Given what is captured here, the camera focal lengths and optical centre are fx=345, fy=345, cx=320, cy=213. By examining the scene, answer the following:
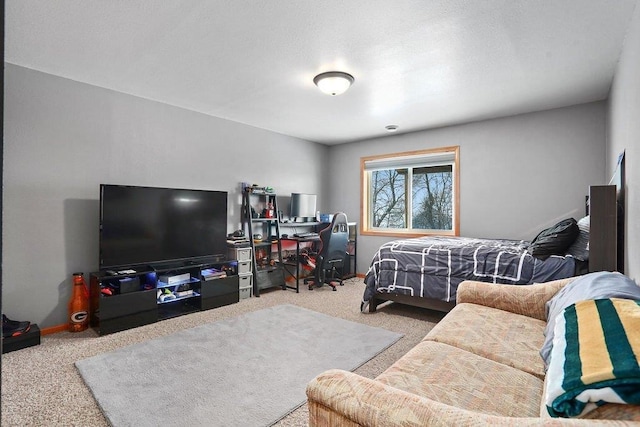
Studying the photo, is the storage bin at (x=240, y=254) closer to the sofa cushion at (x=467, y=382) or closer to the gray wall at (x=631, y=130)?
the sofa cushion at (x=467, y=382)

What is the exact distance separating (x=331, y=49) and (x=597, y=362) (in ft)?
8.32

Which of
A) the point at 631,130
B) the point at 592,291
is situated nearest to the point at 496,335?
the point at 592,291

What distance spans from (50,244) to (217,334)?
1802mm

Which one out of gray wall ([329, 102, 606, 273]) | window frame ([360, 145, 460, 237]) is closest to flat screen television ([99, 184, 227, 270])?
window frame ([360, 145, 460, 237])

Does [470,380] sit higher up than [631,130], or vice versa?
[631,130]

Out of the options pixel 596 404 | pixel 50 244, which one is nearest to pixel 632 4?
pixel 596 404

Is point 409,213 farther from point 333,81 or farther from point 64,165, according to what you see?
point 64,165

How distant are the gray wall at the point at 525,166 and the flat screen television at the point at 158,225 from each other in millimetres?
3213

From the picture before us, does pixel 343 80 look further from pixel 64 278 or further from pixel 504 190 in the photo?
pixel 64 278

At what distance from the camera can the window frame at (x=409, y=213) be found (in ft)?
16.2

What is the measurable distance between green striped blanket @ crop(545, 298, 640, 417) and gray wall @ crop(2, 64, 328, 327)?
393 centimetres

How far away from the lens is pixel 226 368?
99.5 inches

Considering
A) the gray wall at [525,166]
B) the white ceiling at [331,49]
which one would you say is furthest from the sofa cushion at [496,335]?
the gray wall at [525,166]

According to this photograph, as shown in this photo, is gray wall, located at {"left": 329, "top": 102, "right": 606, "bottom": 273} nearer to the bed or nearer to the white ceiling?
the white ceiling
